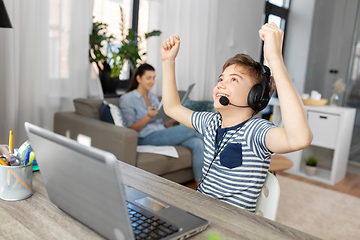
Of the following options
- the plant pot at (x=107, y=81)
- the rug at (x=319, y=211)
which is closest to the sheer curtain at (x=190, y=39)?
the plant pot at (x=107, y=81)

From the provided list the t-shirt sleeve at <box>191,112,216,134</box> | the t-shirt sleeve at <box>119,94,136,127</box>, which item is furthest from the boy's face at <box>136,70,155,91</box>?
the t-shirt sleeve at <box>191,112,216,134</box>

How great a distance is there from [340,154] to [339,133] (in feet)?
0.77

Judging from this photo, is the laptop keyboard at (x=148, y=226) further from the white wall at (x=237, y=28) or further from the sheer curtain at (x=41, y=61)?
the white wall at (x=237, y=28)

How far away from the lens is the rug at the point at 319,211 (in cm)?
228

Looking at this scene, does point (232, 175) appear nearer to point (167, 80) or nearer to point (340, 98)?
point (167, 80)

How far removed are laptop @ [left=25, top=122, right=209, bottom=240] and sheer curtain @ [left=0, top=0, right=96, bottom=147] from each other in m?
1.90

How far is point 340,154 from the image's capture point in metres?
3.30

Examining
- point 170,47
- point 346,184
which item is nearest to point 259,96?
point 170,47

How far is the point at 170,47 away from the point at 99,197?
61cm

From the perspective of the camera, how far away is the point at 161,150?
2576 millimetres

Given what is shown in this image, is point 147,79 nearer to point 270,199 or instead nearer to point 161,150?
point 161,150

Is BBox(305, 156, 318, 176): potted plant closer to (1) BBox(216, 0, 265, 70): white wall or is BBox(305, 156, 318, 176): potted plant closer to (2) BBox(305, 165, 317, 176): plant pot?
(2) BBox(305, 165, 317, 176): plant pot

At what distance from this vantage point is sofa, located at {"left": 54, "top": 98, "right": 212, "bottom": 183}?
7.35ft

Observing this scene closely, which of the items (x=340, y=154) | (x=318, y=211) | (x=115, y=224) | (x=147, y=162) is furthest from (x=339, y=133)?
(x=115, y=224)
